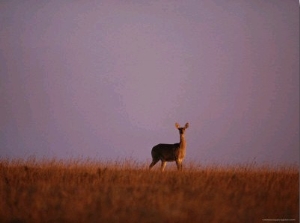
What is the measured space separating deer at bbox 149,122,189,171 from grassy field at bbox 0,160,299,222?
4.52 m

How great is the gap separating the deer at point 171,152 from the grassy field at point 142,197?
4524 millimetres

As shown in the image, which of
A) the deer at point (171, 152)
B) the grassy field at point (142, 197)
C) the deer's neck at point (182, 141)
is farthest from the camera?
the deer's neck at point (182, 141)

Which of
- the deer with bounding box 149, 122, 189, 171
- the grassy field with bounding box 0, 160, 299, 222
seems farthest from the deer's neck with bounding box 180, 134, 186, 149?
the grassy field with bounding box 0, 160, 299, 222

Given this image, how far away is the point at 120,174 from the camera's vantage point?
1007 centimetres

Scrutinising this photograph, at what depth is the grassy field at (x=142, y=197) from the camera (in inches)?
252

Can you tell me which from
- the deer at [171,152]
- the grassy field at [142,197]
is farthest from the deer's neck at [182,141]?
the grassy field at [142,197]

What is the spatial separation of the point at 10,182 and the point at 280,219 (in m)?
4.91

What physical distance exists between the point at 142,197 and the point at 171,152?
7658 mm

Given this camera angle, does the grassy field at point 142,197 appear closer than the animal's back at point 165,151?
Yes

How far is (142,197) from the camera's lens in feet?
24.1

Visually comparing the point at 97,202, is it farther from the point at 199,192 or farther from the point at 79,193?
the point at 199,192

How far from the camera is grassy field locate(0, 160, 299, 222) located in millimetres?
6406

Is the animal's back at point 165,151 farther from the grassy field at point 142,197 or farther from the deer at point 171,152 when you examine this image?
the grassy field at point 142,197

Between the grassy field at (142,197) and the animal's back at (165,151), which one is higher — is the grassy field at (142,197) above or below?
below
